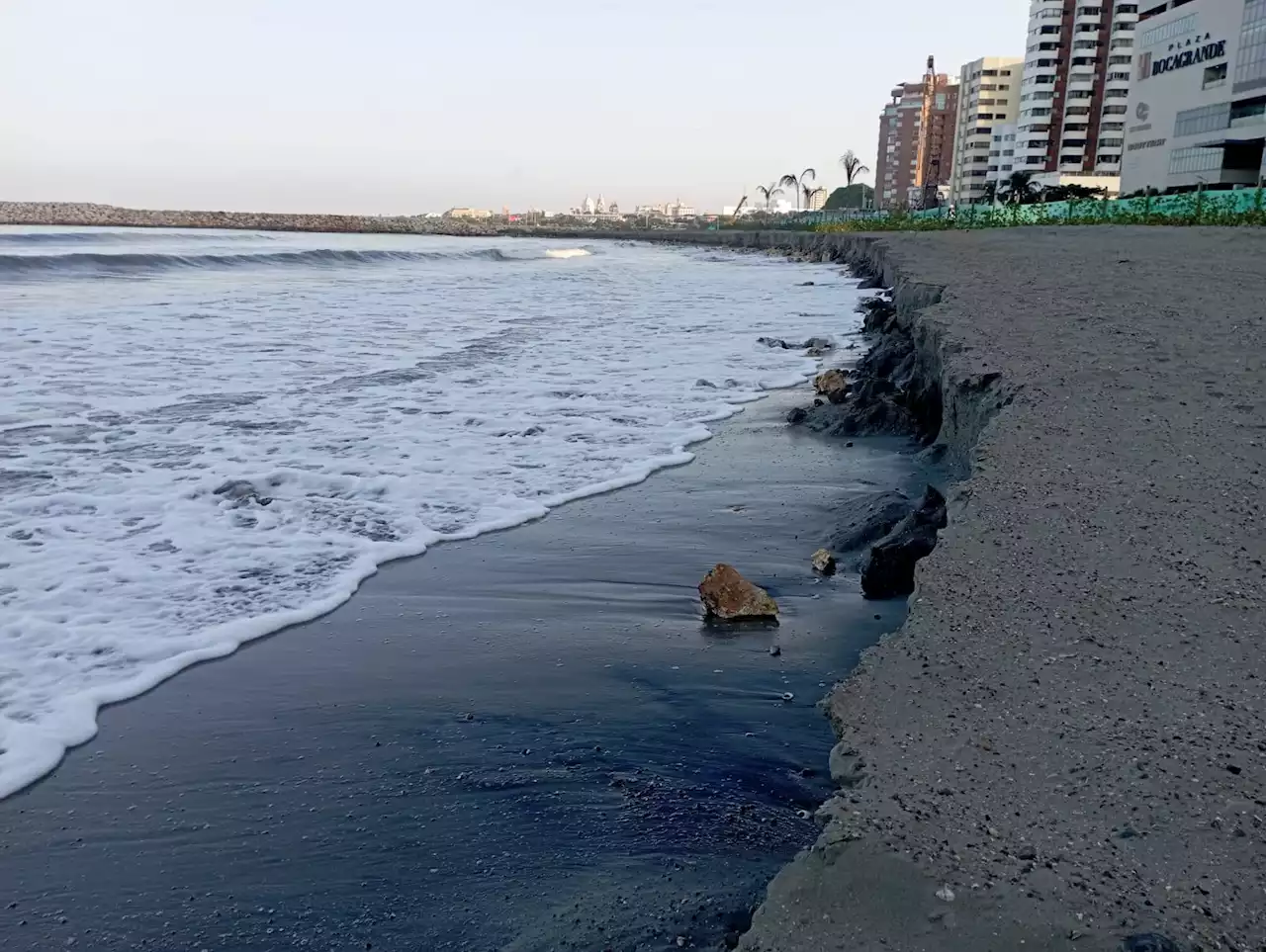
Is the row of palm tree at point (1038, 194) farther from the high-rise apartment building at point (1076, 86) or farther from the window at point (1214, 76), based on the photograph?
the high-rise apartment building at point (1076, 86)

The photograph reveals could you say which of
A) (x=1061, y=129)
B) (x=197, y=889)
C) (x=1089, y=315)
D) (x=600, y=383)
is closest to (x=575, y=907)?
(x=197, y=889)

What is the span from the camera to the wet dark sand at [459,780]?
199 centimetres

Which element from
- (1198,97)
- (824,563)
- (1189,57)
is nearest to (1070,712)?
(824,563)

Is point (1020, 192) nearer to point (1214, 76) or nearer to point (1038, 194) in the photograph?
point (1038, 194)

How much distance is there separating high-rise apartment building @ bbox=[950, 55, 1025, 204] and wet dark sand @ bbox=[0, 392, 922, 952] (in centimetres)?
10205

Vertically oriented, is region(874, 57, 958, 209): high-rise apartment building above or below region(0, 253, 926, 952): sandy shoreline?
above

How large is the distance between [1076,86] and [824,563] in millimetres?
91254

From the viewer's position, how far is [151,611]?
141 inches

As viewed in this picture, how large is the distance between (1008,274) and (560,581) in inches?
284

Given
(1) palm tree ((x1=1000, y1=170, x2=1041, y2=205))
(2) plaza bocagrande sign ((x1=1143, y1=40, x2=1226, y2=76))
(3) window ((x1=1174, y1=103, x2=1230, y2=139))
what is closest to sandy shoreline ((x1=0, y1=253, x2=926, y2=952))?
(1) palm tree ((x1=1000, y1=170, x2=1041, y2=205))

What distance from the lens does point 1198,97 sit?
48500 mm

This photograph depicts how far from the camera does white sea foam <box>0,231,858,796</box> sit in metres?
3.43

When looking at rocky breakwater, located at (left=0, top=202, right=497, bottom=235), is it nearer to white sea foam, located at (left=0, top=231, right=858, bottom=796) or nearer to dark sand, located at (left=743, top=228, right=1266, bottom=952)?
white sea foam, located at (left=0, top=231, right=858, bottom=796)

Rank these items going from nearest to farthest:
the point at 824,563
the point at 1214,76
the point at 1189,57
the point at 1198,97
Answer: the point at 824,563 < the point at 1214,76 < the point at 1198,97 < the point at 1189,57
